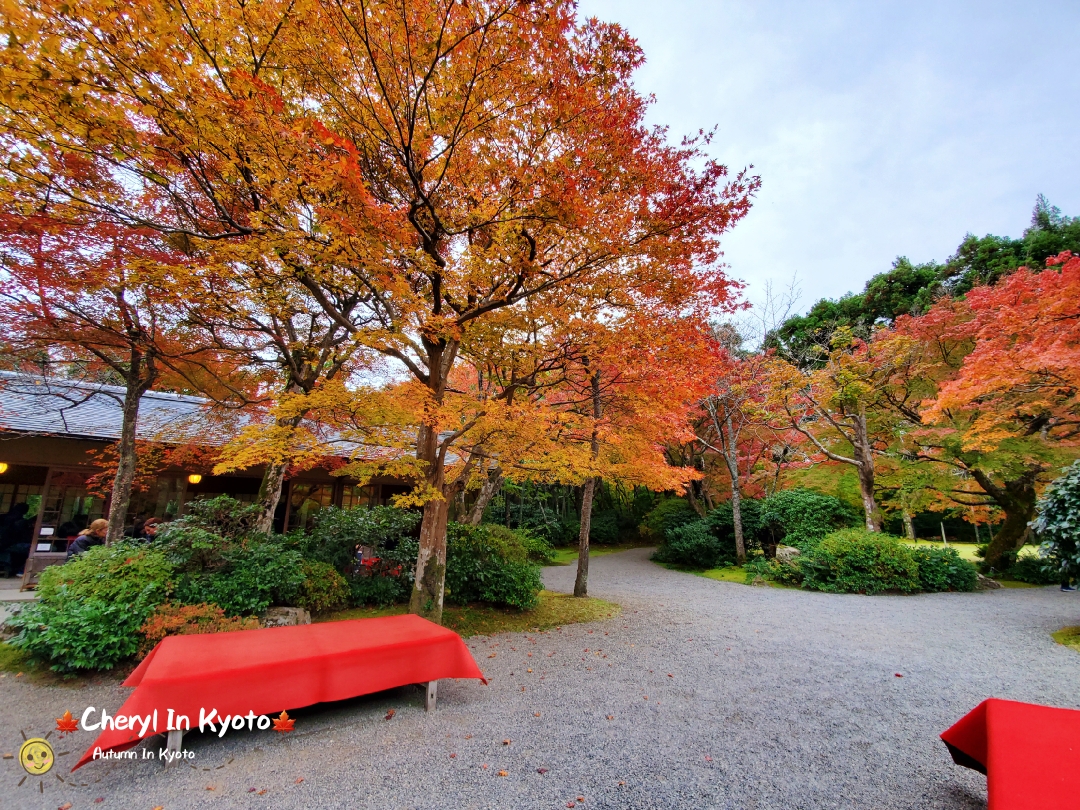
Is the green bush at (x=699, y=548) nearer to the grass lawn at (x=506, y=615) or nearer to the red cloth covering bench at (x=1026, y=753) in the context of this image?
the grass lawn at (x=506, y=615)

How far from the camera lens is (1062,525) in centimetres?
616

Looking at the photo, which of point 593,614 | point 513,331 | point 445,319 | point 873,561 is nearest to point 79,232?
point 445,319

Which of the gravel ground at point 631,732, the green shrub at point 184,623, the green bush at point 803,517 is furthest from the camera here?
the green bush at point 803,517

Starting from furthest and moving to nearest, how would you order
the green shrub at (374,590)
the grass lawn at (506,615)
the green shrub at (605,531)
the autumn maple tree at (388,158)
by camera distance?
the green shrub at (605,531), the green shrub at (374,590), the grass lawn at (506,615), the autumn maple tree at (388,158)

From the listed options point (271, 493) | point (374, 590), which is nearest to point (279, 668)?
point (374, 590)

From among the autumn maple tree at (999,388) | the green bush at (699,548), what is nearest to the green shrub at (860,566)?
the autumn maple tree at (999,388)

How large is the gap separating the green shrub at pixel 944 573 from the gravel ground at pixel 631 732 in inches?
145

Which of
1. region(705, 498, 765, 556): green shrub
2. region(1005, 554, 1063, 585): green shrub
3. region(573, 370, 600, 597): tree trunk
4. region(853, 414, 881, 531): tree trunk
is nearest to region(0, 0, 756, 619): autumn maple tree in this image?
region(573, 370, 600, 597): tree trunk

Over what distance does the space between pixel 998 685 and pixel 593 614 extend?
4.86 meters

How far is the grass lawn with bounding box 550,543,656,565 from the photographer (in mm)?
14826

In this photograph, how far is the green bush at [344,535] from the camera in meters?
6.86

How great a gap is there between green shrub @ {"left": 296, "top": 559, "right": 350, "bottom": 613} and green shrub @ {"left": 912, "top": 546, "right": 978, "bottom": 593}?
38.0 ft

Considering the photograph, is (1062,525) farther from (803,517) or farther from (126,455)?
(126,455)

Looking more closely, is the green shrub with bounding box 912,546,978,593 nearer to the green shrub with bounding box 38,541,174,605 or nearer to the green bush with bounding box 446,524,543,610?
the green bush with bounding box 446,524,543,610
